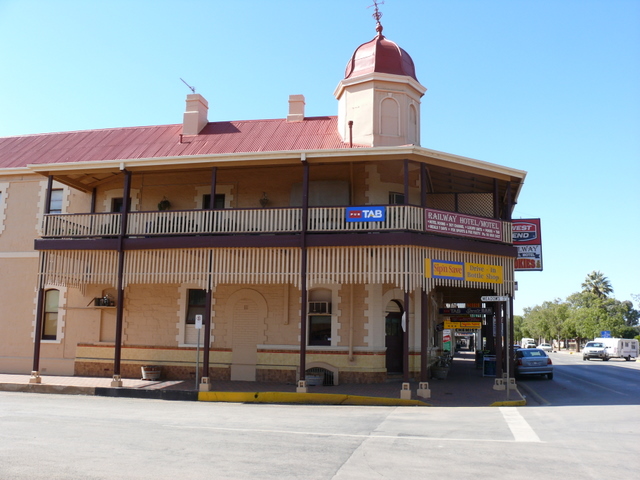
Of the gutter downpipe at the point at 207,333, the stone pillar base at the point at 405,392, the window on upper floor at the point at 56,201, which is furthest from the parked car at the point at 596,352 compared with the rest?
the window on upper floor at the point at 56,201

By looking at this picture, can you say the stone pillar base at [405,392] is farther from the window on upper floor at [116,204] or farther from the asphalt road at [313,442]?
the window on upper floor at [116,204]

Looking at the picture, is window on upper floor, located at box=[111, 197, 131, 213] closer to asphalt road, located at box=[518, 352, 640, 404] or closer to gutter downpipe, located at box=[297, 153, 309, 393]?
gutter downpipe, located at box=[297, 153, 309, 393]

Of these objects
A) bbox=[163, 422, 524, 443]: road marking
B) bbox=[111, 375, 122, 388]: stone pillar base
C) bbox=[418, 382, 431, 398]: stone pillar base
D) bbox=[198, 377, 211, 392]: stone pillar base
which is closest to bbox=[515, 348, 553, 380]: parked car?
bbox=[418, 382, 431, 398]: stone pillar base

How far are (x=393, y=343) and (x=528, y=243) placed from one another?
6248 mm

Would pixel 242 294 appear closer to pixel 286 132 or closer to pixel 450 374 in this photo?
pixel 286 132

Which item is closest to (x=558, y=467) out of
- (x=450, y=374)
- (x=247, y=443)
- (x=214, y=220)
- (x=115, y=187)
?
(x=247, y=443)

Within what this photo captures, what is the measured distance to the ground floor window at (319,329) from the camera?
18.9 meters

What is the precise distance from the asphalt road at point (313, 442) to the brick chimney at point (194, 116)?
1207 centimetres

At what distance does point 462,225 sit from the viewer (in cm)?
1683

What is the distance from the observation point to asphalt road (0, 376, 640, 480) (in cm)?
741

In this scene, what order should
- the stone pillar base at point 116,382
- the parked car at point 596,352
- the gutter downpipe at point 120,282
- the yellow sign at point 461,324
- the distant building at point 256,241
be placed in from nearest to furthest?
the distant building at point 256,241, the stone pillar base at point 116,382, the gutter downpipe at point 120,282, the yellow sign at point 461,324, the parked car at point 596,352

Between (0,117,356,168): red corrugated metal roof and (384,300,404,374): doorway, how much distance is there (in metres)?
5.89

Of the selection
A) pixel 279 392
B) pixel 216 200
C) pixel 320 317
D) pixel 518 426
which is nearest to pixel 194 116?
pixel 216 200

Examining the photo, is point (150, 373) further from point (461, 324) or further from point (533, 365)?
point (461, 324)
